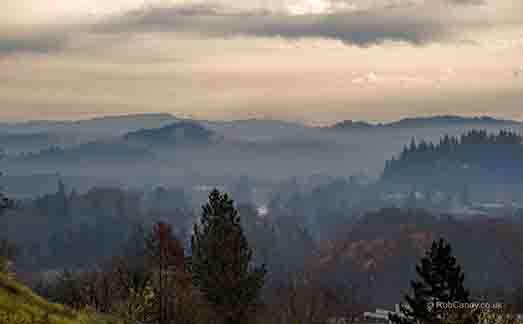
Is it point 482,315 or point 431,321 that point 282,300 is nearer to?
point 431,321

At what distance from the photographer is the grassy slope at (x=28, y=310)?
93.2ft

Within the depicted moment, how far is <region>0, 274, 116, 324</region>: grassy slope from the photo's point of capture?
2842 centimetres

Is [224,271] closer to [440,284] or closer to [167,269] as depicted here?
[167,269]

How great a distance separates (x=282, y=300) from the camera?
472 ft

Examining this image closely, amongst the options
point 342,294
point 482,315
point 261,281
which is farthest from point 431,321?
point 342,294

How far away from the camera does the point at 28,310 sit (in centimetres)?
3106

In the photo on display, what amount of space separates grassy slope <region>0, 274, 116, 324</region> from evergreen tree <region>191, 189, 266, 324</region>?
99.3ft

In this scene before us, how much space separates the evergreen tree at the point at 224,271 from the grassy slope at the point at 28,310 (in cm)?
3028

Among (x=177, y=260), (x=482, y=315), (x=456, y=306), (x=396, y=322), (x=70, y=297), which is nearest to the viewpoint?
(x=482, y=315)

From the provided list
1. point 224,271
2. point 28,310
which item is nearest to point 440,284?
point 224,271

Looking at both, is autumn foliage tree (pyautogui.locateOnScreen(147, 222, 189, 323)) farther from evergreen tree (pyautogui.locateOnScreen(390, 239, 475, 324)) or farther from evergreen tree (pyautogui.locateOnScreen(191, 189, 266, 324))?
evergreen tree (pyautogui.locateOnScreen(390, 239, 475, 324))

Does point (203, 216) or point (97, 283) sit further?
point (97, 283)

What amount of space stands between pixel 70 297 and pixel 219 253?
2099cm

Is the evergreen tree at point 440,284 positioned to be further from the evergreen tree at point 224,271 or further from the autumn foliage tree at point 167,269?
the autumn foliage tree at point 167,269
